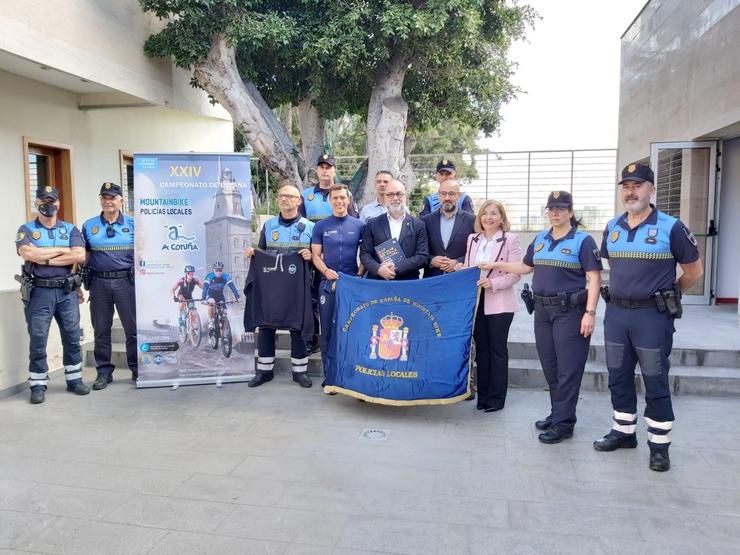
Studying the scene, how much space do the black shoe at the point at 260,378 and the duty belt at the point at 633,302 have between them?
10.6 ft

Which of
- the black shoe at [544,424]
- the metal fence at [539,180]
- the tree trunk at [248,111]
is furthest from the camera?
the metal fence at [539,180]

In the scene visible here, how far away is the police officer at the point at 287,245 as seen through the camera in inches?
208

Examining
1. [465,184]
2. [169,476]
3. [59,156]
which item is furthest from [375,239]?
[465,184]

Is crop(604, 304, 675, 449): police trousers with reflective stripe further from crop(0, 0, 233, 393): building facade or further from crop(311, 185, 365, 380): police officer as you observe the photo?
crop(0, 0, 233, 393): building facade

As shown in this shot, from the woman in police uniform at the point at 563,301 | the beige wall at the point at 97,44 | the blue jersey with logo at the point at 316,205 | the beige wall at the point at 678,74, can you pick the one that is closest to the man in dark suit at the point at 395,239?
the blue jersey with logo at the point at 316,205

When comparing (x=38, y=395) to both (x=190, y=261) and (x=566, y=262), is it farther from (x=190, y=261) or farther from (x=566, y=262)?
(x=566, y=262)

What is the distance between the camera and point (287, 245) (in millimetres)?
5355

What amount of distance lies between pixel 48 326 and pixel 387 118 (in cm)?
633

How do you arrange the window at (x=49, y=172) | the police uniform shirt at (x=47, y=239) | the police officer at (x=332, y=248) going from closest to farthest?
the police uniform shirt at (x=47, y=239)
the police officer at (x=332, y=248)
the window at (x=49, y=172)

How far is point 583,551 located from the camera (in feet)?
8.86

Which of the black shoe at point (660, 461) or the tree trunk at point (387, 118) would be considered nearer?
the black shoe at point (660, 461)

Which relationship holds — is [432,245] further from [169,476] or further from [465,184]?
[465,184]

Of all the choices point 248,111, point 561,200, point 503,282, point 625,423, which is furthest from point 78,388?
point 248,111

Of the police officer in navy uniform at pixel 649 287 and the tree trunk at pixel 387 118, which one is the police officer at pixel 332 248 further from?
the tree trunk at pixel 387 118
